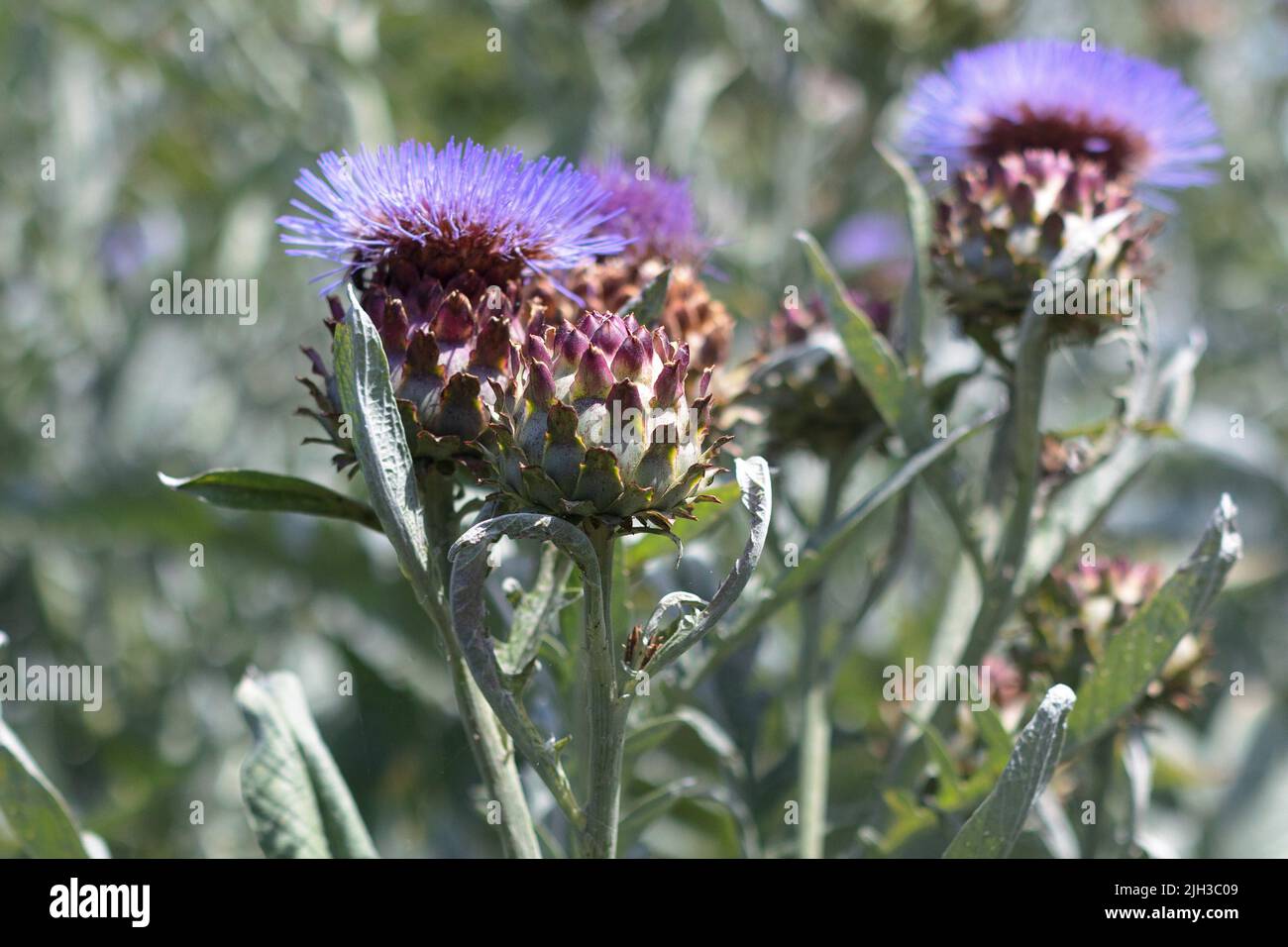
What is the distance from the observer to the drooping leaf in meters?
1.32

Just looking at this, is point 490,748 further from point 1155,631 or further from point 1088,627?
point 1088,627

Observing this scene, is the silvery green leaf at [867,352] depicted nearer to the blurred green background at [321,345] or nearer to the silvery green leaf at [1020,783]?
the silvery green leaf at [1020,783]

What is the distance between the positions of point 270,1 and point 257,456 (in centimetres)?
110

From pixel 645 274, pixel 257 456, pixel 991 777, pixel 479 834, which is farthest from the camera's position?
pixel 257 456

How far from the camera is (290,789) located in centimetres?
141

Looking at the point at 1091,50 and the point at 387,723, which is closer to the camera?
the point at 1091,50

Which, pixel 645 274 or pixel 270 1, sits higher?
pixel 270 1

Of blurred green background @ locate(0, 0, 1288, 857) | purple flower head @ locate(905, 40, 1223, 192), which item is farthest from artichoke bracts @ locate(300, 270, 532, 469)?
blurred green background @ locate(0, 0, 1288, 857)

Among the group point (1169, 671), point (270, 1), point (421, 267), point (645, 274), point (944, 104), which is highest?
point (270, 1)

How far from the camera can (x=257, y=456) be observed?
10.6 ft

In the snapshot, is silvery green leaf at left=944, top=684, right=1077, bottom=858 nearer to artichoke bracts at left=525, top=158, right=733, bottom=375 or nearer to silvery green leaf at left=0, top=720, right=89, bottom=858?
artichoke bracts at left=525, top=158, right=733, bottom=375

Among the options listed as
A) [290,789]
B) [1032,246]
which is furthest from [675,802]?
[1032,246]
